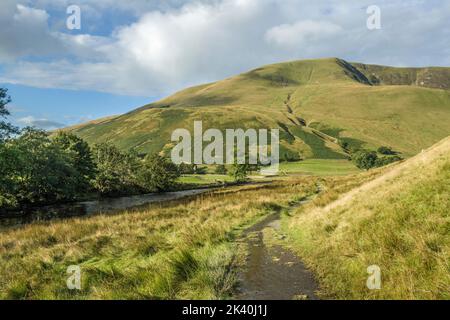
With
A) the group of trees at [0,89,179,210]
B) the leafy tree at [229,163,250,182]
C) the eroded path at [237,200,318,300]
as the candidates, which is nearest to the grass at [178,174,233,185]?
the leafy tree at [229,163,250,182]

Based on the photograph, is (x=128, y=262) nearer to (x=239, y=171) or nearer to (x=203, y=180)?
(x=239, y=171)

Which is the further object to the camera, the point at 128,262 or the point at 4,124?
the point at 4,124

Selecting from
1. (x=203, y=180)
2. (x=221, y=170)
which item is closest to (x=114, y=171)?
(x=203, y=180)

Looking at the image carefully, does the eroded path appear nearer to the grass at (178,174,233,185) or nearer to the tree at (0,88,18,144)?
the tree at (0,88,18,144)

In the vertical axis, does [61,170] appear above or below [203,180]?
above

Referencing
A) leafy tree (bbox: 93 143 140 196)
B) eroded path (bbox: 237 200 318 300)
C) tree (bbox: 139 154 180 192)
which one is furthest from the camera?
tree (bbox: 139 154 180 192)

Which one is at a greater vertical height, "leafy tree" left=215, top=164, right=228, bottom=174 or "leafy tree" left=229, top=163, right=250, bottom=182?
"leafy tree" left=229, top=163, right=250, bottom=182

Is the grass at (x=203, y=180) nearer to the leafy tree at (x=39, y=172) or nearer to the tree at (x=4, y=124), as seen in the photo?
the leafy tree at (x=39, y=172)

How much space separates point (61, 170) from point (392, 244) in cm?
4195

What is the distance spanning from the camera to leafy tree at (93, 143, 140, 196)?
6431cm

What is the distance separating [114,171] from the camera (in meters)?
66.6

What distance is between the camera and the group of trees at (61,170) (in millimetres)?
32722

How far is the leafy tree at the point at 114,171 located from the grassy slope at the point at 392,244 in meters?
56.1
